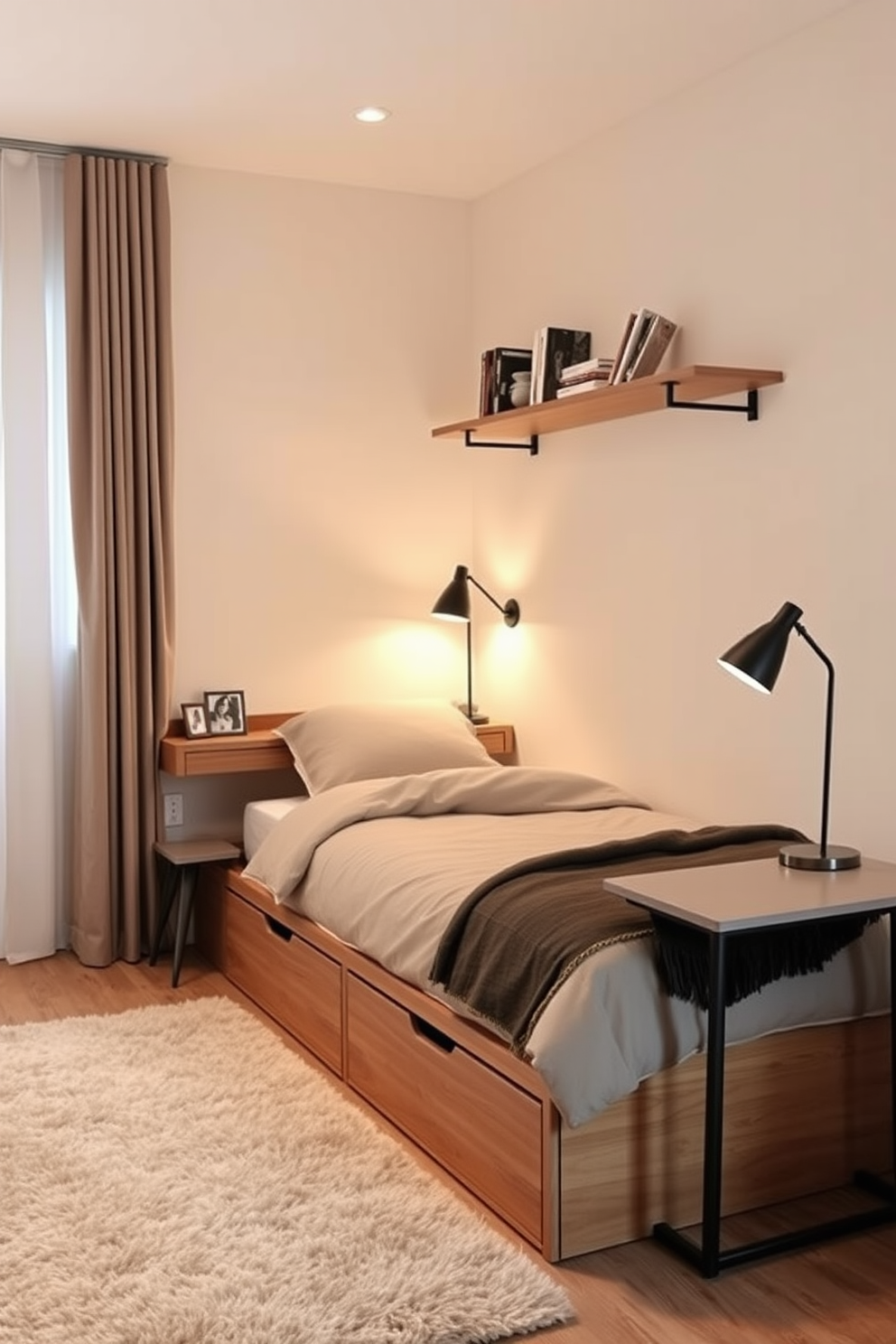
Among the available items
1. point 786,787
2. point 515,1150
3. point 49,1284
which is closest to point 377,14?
point 786,787

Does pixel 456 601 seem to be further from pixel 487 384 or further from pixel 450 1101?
pixel 450 1101

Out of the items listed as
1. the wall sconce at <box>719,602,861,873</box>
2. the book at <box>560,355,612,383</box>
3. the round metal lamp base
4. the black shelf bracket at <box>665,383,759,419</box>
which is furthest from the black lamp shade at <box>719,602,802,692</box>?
the book at <box>560,355,612,383</box>

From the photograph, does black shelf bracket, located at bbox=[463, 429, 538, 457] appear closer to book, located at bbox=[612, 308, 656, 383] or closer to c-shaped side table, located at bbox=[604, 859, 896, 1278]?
book, located at bbox=[612, 308, 656, 383]

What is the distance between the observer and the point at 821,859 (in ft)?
8.87

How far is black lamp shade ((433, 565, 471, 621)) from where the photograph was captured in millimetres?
4418

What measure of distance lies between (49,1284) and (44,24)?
2.65 metres

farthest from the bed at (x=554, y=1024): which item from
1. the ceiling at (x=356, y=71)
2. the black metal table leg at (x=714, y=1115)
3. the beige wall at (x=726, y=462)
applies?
the ceiling at (x=356, y=71)

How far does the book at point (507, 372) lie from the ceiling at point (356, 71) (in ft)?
1.99

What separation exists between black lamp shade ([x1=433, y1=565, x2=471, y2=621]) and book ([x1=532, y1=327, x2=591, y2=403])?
0.63 metres

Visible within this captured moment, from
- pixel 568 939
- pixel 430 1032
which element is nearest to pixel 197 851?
pixel 430 1032

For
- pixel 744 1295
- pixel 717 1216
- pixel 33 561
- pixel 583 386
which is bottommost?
pixel 744 1295

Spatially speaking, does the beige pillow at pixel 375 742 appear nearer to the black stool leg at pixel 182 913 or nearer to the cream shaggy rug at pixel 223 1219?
the black stool leg at pixel 182 913

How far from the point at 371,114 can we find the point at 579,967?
2.50m

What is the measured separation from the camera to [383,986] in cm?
310
